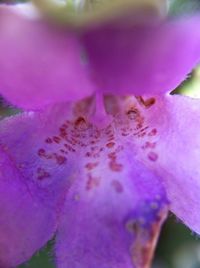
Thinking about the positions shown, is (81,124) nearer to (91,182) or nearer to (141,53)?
(91,182)

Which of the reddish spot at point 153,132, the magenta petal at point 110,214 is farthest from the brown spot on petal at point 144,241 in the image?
the reddish spot at point 153,132

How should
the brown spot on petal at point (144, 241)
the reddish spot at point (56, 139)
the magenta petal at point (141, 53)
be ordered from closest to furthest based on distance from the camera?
the magenta petal at point (141, 53) < the brown spot on petal at point (144, 241) < the reddish spot at point (56, 139)

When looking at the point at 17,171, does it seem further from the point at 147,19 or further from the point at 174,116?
the point at 147,19

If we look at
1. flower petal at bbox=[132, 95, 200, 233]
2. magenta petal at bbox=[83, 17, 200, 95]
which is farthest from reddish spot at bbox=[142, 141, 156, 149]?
magenta petal at bbox=[83, 17, 200, 95]

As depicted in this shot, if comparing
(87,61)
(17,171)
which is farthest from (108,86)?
(17,171)

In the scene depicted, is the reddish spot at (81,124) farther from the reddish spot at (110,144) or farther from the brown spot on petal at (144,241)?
the brown spot on petal at (144,241)

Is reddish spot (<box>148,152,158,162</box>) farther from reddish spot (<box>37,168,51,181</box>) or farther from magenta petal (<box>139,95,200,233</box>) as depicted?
reddish spot (<box>37,168,51,181</box>)
